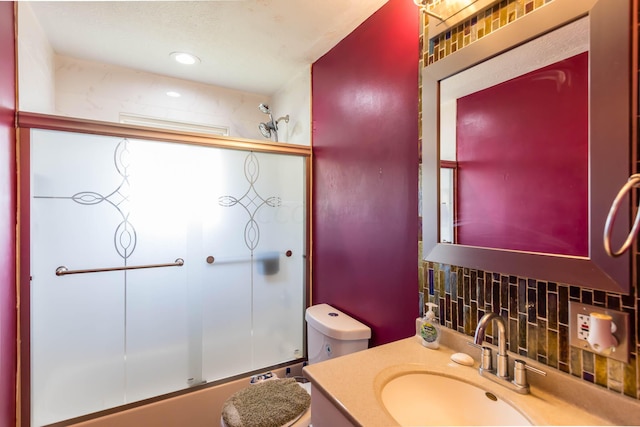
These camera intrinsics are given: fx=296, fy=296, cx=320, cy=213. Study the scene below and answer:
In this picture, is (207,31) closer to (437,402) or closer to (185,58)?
(185,58)

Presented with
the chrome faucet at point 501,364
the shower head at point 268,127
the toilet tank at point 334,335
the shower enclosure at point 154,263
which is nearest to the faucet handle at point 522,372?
the chrome faucet at point 501,364

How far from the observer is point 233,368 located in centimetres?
202

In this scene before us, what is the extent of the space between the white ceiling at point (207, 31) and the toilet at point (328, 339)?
165 cm

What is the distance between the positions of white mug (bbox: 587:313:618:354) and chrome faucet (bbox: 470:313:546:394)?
0.55 ft

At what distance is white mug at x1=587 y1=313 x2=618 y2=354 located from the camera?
69cm

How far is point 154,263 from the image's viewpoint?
181cm

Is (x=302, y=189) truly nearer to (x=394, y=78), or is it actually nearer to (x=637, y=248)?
(x=394, y=78)

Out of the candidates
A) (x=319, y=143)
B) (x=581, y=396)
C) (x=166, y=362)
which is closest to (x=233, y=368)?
(x=166, y=362)

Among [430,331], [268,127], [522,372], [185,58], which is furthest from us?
[268,127]

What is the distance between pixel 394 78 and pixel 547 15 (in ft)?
2.18

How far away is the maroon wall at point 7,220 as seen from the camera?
4.18ft

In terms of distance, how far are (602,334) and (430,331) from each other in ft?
1.62

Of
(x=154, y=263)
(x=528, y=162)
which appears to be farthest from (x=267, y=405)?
(x=528, y=162)

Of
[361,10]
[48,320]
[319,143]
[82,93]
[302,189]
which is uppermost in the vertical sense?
[361,10]
